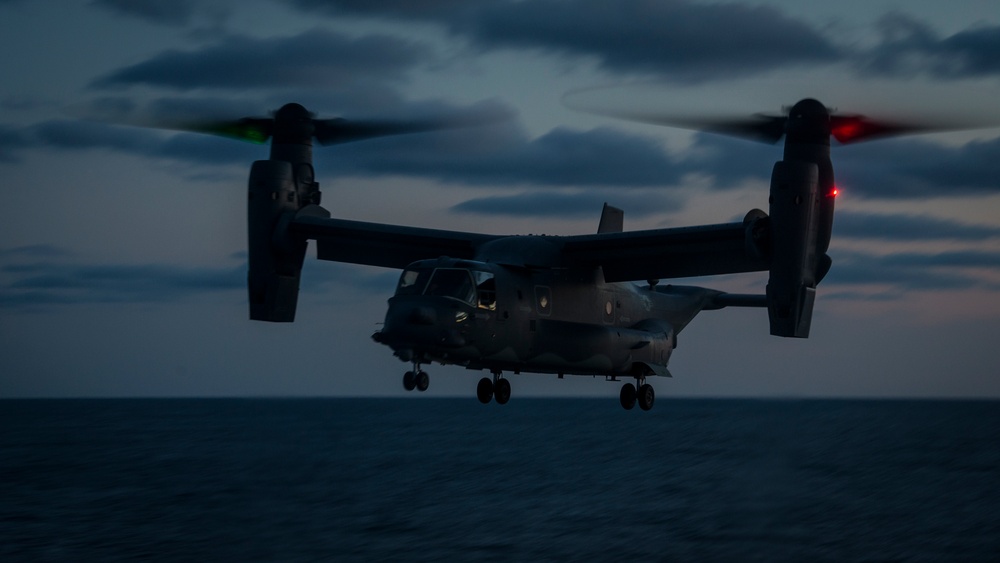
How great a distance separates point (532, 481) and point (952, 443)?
78582 mm

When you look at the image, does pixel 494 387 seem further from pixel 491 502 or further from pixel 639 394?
pixel 491 502

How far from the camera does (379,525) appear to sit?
50.5 meters

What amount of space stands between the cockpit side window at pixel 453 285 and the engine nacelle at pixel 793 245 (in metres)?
6.66

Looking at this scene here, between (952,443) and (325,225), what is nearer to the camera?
(325,225)

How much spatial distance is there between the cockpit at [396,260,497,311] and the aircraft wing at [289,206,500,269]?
4.04 metres

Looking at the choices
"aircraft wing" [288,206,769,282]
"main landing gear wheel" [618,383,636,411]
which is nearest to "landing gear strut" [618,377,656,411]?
"main landing gear wheel" [618,383,636,411]

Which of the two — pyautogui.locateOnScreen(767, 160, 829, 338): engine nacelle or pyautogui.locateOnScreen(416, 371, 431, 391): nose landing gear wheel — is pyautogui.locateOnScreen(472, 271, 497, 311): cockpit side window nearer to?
pyautogui.locateOnScreen(416, 371, 431, 391): nose landing gear wheel

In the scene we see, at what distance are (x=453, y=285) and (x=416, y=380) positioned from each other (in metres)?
2.52

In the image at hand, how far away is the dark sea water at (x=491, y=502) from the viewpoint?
44.8m

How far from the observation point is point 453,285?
78.4ft

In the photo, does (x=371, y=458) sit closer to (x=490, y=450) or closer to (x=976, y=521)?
(x=490, y=450)

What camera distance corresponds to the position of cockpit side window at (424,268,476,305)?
2372 cm

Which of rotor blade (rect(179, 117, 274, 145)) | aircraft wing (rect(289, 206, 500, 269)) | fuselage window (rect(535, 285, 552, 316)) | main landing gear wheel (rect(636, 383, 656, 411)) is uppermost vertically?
rotor blade (rect(179, 117, 274, 145))

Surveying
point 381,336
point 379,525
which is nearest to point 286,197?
point 381,336
